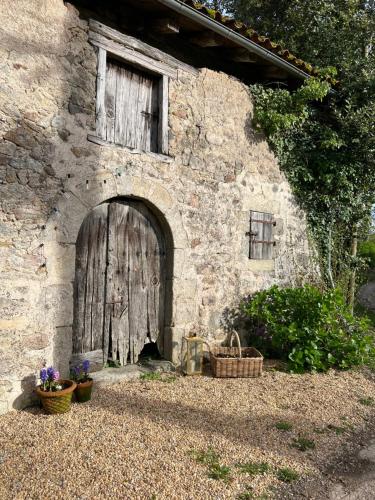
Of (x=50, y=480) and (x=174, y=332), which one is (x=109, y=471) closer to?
(x=50, y=480)

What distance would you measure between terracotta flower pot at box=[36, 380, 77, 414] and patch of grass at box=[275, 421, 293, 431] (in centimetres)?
186

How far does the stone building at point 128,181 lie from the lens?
3.53 metres

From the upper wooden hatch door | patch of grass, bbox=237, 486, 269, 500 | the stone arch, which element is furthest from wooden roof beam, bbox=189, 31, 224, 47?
patch of grass, bbox=237, 486, 269, 500

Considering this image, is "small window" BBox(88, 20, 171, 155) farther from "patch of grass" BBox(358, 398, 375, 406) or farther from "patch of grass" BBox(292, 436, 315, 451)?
"patch of grass" BBox(358, 398, 375, 406)

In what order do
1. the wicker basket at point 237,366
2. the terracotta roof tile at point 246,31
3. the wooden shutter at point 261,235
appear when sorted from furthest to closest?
the wooden shutter at point 261,235, the wicker basket at point 237,366, the terracotta roof tile at point 246,31

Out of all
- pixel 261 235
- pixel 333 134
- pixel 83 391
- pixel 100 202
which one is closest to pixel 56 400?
pixel 83 391

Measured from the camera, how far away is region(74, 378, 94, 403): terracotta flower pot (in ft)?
12.0

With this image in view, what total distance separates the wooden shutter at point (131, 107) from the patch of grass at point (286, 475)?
3.40 meters

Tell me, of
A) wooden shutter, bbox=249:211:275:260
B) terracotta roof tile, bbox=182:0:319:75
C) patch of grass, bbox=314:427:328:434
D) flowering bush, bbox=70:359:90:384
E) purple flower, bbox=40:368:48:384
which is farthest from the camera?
wooden shutter, bbox=249:211:275:260

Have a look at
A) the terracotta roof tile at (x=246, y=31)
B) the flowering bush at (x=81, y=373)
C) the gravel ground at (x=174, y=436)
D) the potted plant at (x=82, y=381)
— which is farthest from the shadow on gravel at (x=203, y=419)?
the terracotta roof tile at (x=246, y=31)

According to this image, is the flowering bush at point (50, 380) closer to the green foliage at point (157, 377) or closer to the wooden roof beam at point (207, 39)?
the green foliage at point (157, 377)

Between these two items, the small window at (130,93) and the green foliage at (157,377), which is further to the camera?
the green foliage at (157,377)

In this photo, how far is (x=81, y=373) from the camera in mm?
3893

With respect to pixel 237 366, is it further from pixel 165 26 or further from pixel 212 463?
pixel 165 26
